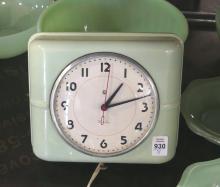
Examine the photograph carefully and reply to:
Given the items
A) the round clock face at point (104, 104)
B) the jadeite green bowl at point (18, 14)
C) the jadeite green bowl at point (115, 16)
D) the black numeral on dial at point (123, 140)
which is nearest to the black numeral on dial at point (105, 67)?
the round clock face at point (104, 104)

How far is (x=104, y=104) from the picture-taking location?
2.70 ft

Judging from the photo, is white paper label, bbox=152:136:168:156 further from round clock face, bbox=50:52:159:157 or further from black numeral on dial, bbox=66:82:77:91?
black numeral on dial, bbox=66:82:77:91

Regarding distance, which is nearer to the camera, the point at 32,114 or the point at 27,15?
the point at 32,114

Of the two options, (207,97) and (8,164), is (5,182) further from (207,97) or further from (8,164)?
(207,97)

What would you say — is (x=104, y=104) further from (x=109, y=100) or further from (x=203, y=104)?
(x=203, y=104)

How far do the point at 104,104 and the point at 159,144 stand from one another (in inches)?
3.9

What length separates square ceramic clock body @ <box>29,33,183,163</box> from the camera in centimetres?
81

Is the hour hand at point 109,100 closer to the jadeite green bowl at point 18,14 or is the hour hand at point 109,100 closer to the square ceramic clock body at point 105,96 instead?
the square ceramic clock body at point 105,96

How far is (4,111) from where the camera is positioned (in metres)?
1.00

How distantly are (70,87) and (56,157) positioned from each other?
0.11 metres

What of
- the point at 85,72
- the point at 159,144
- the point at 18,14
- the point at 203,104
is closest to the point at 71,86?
the point at 85,72

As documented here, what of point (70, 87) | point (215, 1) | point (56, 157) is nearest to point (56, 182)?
point (56, 157)

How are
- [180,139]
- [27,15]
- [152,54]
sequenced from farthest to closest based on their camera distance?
[27,15]
[180,139]
[152,54]

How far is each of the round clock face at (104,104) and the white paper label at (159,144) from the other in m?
0.02
